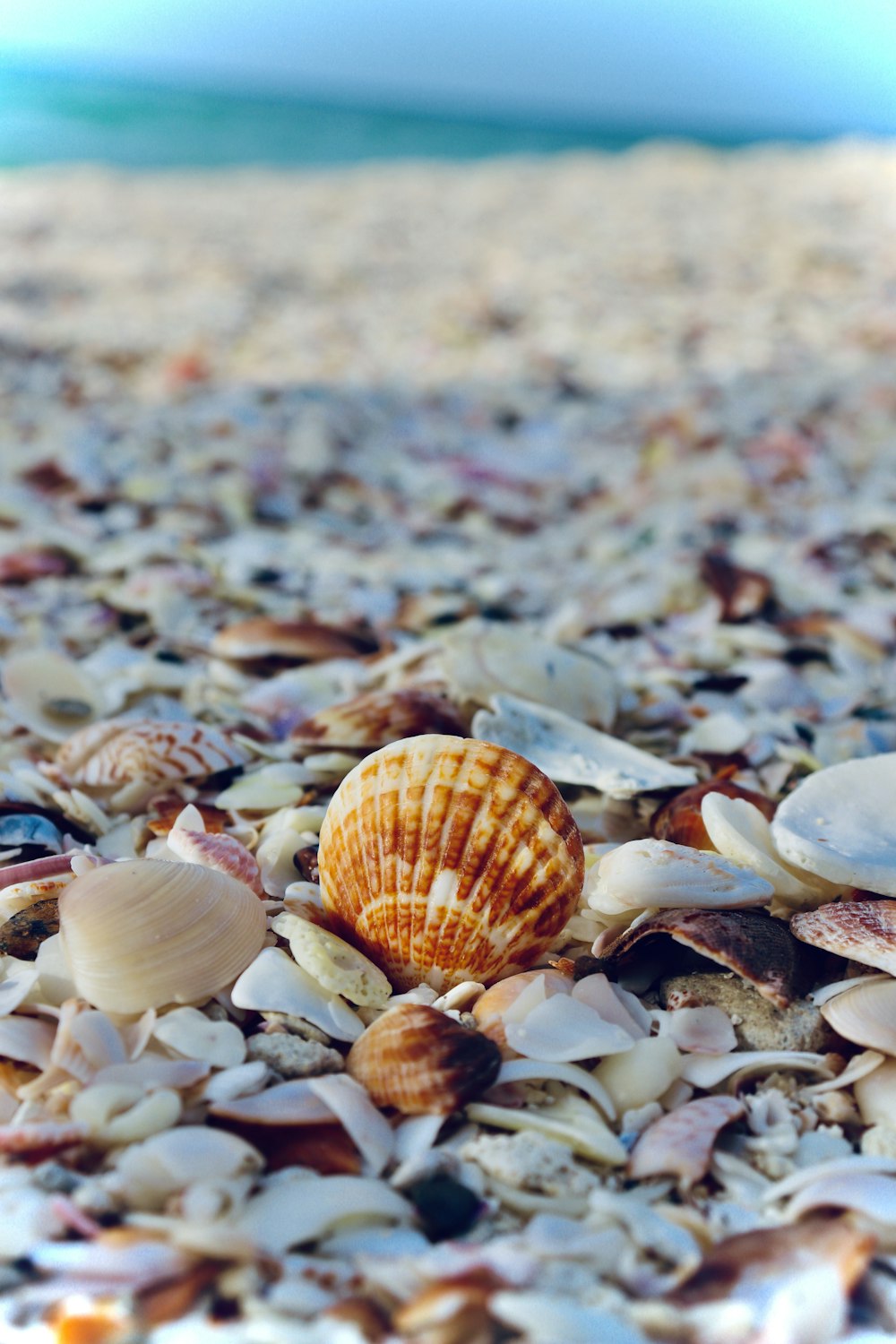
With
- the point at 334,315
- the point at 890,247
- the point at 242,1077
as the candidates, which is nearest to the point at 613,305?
the point at 334,315

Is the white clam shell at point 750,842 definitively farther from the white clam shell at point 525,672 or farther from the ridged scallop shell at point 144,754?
the ridged scallop shell at point 144,754

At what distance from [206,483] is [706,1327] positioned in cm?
312

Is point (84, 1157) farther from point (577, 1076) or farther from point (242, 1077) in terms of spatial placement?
point (577, 1076)

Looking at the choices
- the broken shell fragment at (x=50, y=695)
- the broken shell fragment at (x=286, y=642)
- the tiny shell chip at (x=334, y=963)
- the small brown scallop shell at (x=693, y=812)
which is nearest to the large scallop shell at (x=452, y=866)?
the tiny shell chip at (x=334, y=963)

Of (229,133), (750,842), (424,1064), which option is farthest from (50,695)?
(229,133)

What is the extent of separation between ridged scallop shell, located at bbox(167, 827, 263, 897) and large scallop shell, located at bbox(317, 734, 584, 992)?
15 centimetres

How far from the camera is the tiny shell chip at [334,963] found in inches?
50.1

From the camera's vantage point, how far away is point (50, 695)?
6.89ft

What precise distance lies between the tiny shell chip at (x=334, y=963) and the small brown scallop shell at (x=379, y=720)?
51 centimetres

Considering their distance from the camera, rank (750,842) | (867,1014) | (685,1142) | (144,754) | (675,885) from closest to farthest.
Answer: (685,1142) < (867,1014) < (675,885) < (750,842) < (144,754)

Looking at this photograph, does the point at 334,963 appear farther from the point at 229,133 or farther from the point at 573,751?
the point at 229,133

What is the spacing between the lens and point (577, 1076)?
117cm

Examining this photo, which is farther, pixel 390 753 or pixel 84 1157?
pixel 390 753

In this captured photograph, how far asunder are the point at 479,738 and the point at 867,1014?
770 mm
